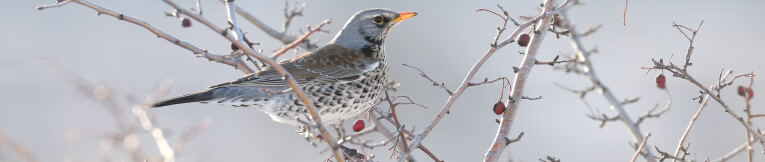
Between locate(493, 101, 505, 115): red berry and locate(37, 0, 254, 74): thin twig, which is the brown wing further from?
locate(37, 0, 254, 74): thin twig

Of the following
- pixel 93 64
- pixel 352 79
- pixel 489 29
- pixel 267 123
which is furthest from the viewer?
pixel 489 29

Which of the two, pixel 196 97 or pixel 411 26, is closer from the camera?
pixel 196 97

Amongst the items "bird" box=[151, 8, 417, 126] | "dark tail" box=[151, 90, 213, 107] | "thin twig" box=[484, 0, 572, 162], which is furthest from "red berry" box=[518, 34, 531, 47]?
"dark tail" box=[151, 90, 213, 107]

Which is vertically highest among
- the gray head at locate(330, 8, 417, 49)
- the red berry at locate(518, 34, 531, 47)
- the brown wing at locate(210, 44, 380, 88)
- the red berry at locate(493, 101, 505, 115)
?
the red berry at locate(518, 34, 531, 47)

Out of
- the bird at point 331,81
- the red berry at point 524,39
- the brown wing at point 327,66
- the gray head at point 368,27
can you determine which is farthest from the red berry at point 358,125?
the gray head at point 368,27

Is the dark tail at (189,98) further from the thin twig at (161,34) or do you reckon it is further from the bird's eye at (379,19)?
the bird's eye at (379,19)

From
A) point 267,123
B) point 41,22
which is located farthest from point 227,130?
point 41,22

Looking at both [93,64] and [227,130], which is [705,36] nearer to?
[227,130]
